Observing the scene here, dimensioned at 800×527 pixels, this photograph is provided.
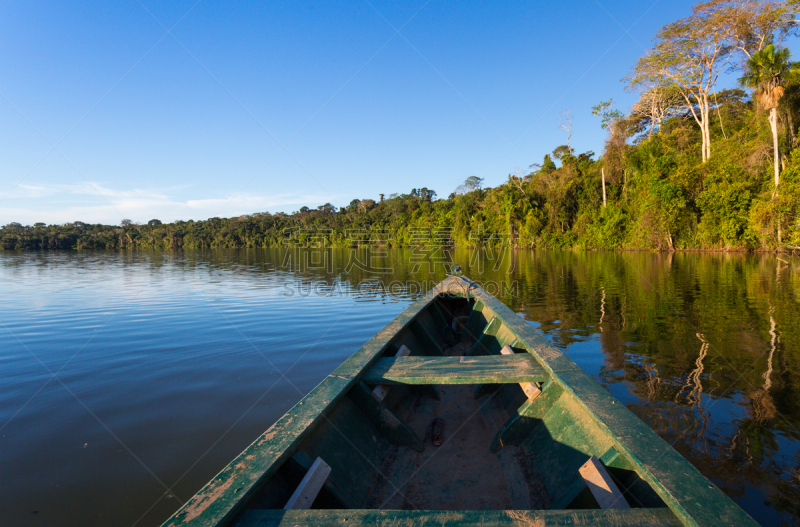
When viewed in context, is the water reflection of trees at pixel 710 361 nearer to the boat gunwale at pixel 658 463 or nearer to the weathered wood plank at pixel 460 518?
the boat gunwale at pixel 658 463

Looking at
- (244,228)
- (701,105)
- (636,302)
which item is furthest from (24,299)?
(244,228)

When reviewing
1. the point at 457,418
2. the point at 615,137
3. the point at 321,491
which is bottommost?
the point at 457,418

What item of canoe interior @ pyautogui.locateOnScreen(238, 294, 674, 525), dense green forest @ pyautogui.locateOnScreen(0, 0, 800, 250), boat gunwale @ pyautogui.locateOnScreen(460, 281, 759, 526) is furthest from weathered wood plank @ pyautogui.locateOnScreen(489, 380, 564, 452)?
dense green forest @ pyautogui.locateOnScreen(0, 0, 800, 250)

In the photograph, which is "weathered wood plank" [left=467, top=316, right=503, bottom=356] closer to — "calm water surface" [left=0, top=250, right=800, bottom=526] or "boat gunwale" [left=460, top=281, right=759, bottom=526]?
"calm water surface" [left=0, top=250, right=800, bottom=526]

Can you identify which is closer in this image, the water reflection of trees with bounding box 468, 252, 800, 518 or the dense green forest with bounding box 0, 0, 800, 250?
the water reflection of trees with bounding box 468, 252, 800, 518

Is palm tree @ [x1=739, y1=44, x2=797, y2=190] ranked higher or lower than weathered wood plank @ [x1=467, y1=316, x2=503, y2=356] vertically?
higher

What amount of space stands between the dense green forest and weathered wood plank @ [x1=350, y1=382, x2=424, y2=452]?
22661mm

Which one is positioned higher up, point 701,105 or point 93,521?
point 701,105

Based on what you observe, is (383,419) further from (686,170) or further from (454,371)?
(686,170)

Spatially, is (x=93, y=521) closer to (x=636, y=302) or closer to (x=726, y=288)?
(x=636, y=302)

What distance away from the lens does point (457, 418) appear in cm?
→ 319

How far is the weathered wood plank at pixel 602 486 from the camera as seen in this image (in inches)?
57.9

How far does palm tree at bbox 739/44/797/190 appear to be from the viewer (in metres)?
18.2

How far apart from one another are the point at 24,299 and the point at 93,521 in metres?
12.4
